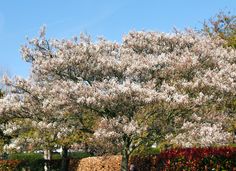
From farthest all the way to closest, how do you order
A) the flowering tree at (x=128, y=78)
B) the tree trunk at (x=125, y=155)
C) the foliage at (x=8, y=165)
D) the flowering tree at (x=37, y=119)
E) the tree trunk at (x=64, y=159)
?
the tree trunk at (x=64, y=159), the foliage at (x=8, y=165), the flowering tree at (x=37, y=119), the tree trunk at (x=125, y=155), the flowering tree at (x=128, y=78)

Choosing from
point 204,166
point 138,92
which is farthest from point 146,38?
point 204,166

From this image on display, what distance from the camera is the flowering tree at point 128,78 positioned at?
28391mm

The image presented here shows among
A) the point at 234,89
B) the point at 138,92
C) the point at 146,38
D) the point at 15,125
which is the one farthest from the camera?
the point at 146,38

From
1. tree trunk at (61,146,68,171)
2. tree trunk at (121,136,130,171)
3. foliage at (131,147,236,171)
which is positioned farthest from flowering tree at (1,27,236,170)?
tree trunk at (61,146,68,171)

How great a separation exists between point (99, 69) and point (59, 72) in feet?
11.5

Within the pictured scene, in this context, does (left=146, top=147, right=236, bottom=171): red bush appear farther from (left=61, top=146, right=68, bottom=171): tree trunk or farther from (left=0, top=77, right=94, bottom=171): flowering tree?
(left=61, top=146, right=68, bottom=171): tree trunk

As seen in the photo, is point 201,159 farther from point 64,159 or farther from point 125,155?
point 64,159

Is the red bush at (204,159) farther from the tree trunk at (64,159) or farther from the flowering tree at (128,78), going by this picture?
the tree trunk at (64,159)

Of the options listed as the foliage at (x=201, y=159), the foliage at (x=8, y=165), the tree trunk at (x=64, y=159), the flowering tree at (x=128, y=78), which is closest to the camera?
the foliage at (x=201, y=159)

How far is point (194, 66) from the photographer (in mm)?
35219

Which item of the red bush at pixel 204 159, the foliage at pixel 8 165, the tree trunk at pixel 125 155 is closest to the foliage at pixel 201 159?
the red bush at pixel 204 159

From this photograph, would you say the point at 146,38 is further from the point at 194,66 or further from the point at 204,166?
the point at 204,166

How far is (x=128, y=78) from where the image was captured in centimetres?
3192

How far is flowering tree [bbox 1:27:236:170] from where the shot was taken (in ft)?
93.1
